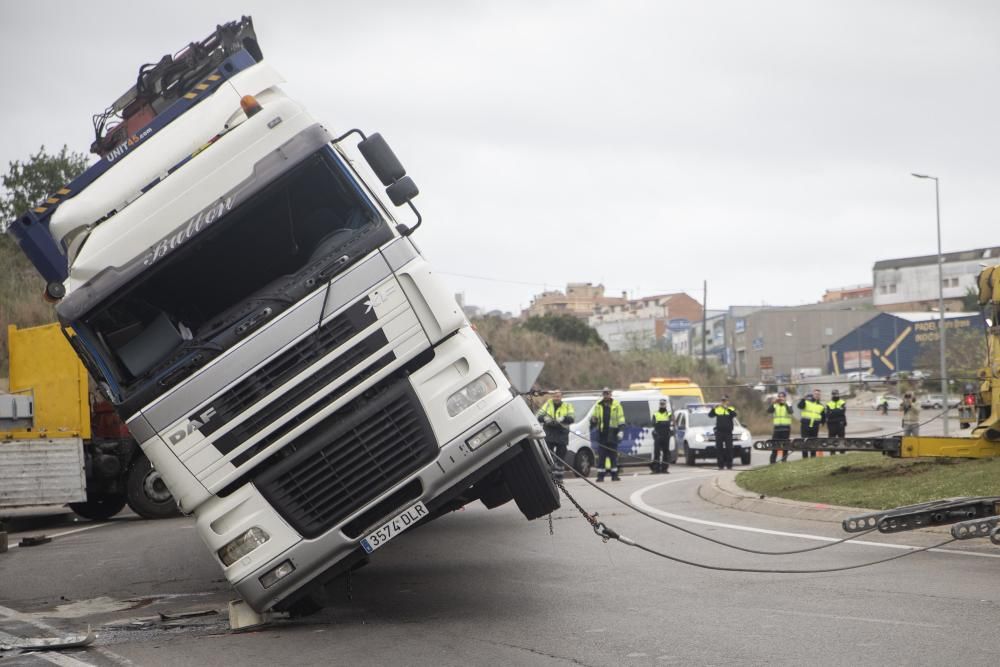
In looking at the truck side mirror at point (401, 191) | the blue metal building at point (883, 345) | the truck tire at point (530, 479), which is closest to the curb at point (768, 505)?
the truck tire at point (530, 479)

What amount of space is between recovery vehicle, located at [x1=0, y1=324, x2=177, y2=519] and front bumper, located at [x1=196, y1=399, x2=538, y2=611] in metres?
8.79

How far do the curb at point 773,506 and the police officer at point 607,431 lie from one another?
403cm

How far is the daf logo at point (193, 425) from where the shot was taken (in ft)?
24.6

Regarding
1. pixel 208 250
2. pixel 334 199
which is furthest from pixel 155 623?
pixel 334 199

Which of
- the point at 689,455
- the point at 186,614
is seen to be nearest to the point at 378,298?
the point at 186,614

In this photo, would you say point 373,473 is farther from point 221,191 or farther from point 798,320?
point 798,320

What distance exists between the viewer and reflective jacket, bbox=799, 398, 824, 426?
26.3 metres

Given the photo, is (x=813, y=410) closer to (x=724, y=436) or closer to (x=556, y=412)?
(x=724, y=436)

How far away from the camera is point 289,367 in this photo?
7.52 metres

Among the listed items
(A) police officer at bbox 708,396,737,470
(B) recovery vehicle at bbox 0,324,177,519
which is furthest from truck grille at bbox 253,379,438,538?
(A) police officer at bbox 708,396,737,470

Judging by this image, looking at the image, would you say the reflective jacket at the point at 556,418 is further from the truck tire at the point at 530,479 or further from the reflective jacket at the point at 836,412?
the truck tire at the point at 530,479

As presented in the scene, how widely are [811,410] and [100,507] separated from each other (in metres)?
15.4

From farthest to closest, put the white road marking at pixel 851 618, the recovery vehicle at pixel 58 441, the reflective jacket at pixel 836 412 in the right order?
1. the reflective jacket at pixel 836 412
2. the recovery vehicle at pixel 58 441
3. the white road marking at pixel 851 618

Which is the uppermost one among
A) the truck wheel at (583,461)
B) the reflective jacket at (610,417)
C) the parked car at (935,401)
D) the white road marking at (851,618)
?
the white road marking at (851,618)
